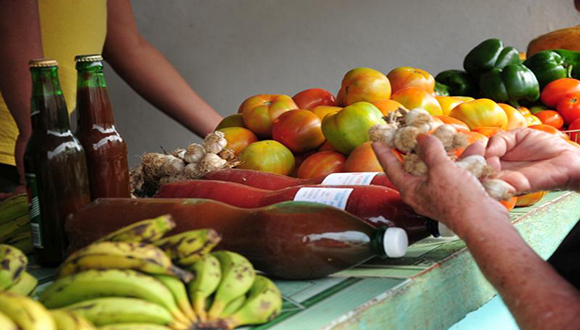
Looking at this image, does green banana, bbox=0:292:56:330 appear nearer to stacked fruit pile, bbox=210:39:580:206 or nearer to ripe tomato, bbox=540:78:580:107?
stacked fruit pile, bbox=210:39:580:206

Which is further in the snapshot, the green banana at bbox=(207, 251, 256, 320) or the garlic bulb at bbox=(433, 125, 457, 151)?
the garlic bulb at bbox=(433, 125, 457, 151)

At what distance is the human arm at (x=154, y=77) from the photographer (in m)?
2.88

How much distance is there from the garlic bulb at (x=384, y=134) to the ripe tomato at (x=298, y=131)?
0.63 metres

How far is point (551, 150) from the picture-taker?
3.88 ft

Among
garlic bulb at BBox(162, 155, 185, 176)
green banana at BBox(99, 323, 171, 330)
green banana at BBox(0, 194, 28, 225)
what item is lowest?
green banana at BBox(0, 194, 28, 225)

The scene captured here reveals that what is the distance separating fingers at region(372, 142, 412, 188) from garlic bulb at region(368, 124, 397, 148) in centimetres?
4

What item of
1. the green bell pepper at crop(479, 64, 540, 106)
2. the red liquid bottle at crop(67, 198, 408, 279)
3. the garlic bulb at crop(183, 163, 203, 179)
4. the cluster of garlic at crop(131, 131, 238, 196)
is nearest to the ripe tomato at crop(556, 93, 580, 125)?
the green bell pepper at crop(479, 64, 540, 106)

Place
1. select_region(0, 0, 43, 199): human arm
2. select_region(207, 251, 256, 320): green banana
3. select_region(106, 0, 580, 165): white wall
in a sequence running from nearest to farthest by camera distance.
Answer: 1. select_region(207, 251, 256, 320): green banana
2. select_region(0, 0, 43, 199): human arm
3. select_region(106, 0, 580, 165): white wall

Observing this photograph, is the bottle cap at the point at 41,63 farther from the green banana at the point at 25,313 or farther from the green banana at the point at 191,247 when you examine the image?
the green banana at the point at 25,313

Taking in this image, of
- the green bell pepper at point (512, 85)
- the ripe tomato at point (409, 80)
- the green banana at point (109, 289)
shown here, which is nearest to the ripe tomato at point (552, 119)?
the green bell pepper at point (512, 85)

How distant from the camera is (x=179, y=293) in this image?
727mm

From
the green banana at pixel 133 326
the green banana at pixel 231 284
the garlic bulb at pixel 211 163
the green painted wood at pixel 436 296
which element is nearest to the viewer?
the green banana at pixel 133 326

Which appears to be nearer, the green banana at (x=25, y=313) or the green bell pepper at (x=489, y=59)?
the green banana at (x=25, y=313)

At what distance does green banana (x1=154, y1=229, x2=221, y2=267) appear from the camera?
78cm
